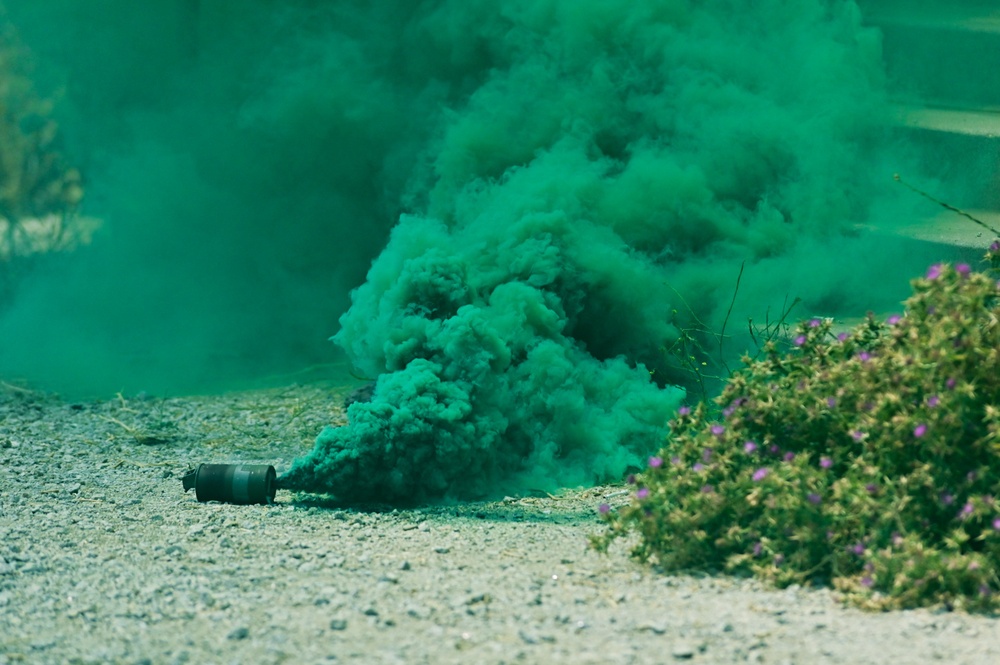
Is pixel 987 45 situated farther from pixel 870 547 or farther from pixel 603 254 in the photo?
pixel 870 547

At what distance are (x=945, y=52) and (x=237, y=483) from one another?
4849 millimetres

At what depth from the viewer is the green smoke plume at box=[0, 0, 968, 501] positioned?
5.22m

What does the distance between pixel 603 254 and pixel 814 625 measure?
3056 mm

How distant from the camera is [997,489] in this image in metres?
3.12

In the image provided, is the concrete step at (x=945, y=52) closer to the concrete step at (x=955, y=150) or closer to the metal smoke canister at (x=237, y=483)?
the concrete step at (x=955, y=150)

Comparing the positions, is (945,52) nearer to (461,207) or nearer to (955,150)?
(955,150)

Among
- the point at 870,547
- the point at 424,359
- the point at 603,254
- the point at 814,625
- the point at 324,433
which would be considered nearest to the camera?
the point at 814,625

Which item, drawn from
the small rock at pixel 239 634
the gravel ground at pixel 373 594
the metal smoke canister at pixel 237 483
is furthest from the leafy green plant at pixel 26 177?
the small rock at pixel 239 634

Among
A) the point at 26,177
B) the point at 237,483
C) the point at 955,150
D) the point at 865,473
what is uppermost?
the point at 26,177

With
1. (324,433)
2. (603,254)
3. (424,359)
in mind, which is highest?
(603,254)

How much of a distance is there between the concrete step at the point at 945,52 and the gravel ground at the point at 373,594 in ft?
11.4

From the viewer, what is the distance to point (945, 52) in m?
6.82

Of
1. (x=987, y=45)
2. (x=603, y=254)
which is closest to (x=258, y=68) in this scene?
(x=603, y=254)

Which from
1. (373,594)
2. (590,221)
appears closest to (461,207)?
(590,221)
